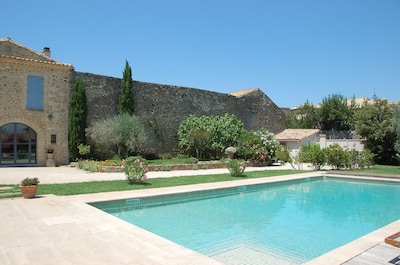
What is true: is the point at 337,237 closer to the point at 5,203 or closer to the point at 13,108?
the point at 5,203

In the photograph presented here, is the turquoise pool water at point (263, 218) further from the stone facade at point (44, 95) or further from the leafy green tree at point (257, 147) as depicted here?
the stone facade at point (44, 95)

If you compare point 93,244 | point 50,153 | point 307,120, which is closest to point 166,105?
point 50,153

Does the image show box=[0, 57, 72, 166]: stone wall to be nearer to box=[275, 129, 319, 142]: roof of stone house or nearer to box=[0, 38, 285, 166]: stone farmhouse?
box=[0, 38, 285, 166]: stone farmhouse

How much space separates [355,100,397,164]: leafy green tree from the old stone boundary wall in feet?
28.9

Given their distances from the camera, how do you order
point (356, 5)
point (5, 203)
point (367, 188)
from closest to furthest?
1. point (5, 203)
2. point (356, 5)
3. point (367, 188)

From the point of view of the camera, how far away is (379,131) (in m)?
23.2

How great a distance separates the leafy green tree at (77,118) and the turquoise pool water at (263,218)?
11.3 meters

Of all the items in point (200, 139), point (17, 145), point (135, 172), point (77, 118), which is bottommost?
point (135, 172)

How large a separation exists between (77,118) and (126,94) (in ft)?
12.0

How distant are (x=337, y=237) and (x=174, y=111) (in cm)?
1886

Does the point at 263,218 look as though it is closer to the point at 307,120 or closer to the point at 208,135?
the point at 208,135

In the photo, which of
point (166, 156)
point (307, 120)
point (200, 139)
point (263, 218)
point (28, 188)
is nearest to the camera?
point (263, 218)

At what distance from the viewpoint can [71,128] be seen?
17875 mm

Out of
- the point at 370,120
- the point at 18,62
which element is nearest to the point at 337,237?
the point at 18,62
